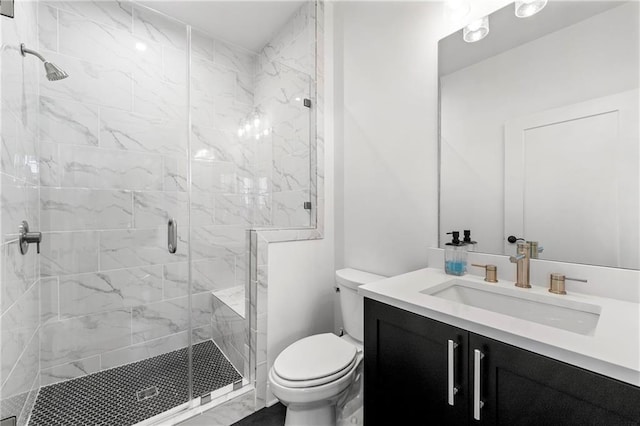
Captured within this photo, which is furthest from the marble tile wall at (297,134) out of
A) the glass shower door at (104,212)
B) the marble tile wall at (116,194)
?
the glass shower door at (104,212)

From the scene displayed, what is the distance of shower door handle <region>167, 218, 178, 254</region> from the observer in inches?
73.3

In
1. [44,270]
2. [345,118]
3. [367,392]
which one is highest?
[345,118]

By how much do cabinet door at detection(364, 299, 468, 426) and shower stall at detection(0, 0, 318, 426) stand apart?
81 centimetres

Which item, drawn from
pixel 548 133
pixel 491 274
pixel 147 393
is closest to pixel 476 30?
pixel 548 133

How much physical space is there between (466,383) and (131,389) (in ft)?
5.97

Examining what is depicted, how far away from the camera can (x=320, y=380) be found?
3.92 ft

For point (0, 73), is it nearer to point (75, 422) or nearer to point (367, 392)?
point (75, 422)

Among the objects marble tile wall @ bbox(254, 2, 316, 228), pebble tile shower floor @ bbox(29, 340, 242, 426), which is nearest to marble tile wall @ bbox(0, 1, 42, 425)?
pebble tile shower floor @ bbox(29, 340, 242, 426)

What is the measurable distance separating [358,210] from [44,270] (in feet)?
6.41

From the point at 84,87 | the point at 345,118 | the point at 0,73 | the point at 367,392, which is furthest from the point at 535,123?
the point at 84,87

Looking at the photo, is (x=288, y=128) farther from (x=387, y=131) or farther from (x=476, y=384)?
(x=476, y=384)

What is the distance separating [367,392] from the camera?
1.11 metres

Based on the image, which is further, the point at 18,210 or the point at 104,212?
the point at 104,212

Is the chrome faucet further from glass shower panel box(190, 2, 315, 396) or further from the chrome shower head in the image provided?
the chrome shower head
